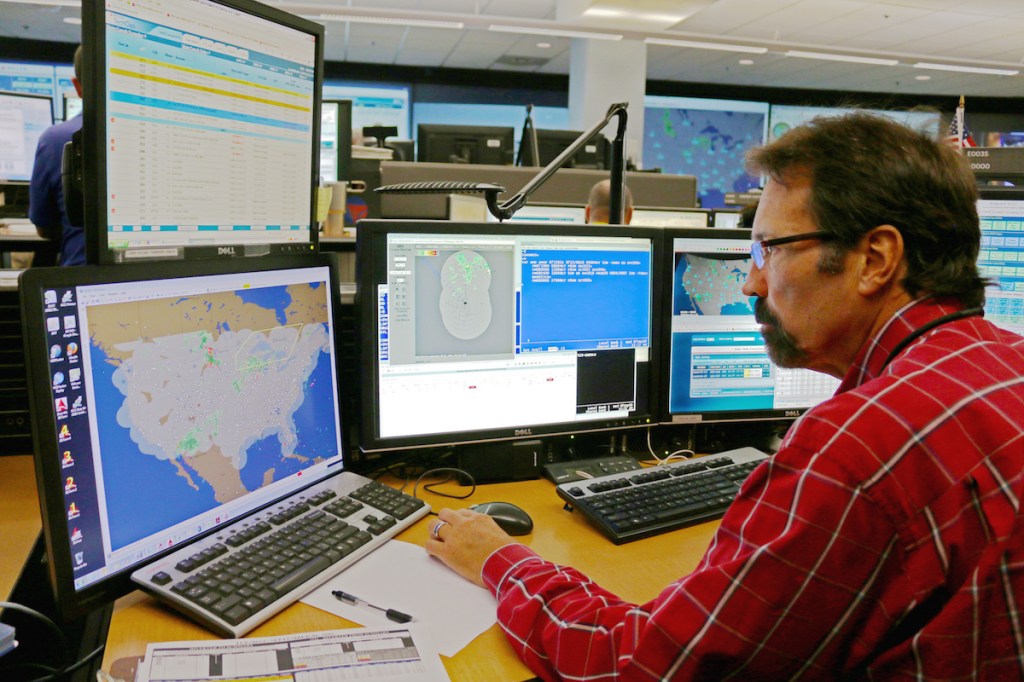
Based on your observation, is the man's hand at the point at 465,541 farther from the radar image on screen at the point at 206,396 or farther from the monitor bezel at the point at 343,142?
the monitor bezel at the point at 343,142

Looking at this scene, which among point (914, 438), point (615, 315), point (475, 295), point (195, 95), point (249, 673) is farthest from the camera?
point (615, 315)

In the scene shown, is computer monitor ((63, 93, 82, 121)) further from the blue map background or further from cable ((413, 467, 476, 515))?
the blue map background

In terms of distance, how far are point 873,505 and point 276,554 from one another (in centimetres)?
69

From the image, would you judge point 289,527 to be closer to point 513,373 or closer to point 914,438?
point 513,373

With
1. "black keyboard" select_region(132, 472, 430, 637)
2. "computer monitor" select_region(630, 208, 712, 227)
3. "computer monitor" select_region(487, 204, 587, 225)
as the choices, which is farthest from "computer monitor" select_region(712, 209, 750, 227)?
"black keyboard" select_region(132, 472, 430, 637)

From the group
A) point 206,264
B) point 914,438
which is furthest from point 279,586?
point 914,438

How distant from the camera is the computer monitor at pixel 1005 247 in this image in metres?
1.61

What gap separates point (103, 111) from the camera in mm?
925

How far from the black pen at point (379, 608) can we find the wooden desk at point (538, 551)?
0.03 meters

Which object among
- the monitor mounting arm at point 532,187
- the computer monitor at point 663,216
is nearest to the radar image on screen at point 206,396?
the monitor mounting arm at point 532,187

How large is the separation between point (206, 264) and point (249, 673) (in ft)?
1.67

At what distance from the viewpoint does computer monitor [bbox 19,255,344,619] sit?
2.67ft

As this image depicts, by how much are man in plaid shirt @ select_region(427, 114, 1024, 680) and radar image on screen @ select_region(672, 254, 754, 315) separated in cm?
60

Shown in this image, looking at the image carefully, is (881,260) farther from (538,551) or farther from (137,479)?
(137,479)
